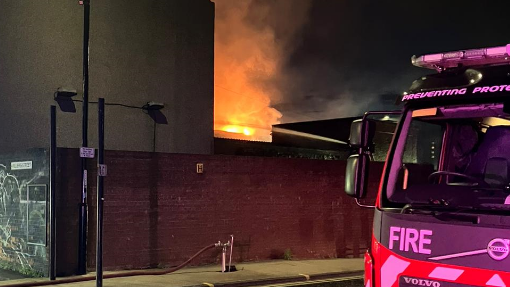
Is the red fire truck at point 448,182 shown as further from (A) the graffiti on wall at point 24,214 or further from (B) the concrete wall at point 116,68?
(B) the concrete wall at point 116,68

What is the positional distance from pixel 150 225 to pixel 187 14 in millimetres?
8425

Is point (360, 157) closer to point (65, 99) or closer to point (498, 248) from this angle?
point (498, 248)

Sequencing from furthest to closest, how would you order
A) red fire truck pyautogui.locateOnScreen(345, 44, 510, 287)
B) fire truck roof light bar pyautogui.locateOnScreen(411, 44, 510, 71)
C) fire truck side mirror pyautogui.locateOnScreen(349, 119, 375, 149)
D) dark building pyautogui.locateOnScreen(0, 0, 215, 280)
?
dark building pyautogui.locateOnScreen(0, 0, 215, 280)
fire truck side mirror pyautogui.locateOnScreen(349, 119, 375, 149)
fire truck roof light bar pyautogui.locateOnScreen(411, 44, 510, 71)
red fire truck pyautogui.locateOnScreen(345, 44, 510, 287)

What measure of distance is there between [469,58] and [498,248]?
1864mm

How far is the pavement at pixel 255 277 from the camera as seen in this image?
11516 millimetres

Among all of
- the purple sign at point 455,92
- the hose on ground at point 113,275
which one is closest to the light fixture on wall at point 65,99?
the hose on ground at point 113,275

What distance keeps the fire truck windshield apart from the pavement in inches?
255

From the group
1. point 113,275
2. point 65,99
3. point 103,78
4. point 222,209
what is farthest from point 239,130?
point 113,275

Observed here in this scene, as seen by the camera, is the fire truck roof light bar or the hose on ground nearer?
the fire truck roof light bar

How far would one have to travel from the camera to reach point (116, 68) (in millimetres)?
17719

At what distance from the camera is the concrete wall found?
1602cm

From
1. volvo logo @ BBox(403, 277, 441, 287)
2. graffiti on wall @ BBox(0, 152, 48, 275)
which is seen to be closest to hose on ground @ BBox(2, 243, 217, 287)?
graffiti on wall @ BBox(0, 152, 48, 275)

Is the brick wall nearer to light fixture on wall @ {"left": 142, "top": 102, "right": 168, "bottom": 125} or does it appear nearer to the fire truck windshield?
light fixture on wall @ {"left": 142, "top": 102, "right": 168, "bottom": 125}

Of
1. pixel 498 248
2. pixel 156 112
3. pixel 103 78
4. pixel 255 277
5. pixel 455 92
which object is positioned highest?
pixel 103 78
